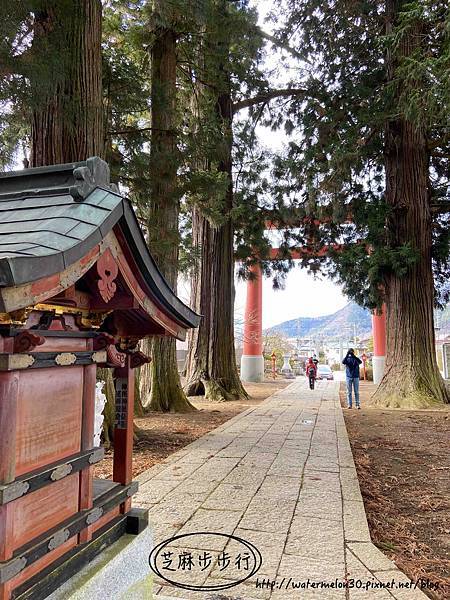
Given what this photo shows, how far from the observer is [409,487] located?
4.07 meters

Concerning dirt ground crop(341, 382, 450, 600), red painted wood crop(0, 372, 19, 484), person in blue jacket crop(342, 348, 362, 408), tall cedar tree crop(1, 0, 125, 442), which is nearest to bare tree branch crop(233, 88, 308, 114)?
person in blue jacket crop(342, 348, 362, 408)

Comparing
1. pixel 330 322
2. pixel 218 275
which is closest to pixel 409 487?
pixel 218 275

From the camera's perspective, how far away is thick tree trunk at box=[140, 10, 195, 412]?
255 inches

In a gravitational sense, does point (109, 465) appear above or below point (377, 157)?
below

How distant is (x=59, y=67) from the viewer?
4109 millimetres

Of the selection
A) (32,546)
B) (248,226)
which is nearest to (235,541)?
(32,546)

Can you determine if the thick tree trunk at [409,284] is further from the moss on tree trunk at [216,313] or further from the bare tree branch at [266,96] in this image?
the moss on tree trunk at [216,313]

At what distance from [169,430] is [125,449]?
4136mm

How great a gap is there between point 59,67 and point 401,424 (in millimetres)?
6795

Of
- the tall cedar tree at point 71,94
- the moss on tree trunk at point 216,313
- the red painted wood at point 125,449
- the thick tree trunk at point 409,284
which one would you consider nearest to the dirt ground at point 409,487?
the thick tree trunk at point 409,284

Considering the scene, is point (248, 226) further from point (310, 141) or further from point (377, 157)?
point (377, 157)

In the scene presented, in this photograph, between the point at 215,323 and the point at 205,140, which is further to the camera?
the point at 215,323

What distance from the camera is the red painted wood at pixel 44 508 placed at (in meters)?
1.54

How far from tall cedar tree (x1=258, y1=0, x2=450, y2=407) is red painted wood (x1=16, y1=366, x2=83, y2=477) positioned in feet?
25.8
